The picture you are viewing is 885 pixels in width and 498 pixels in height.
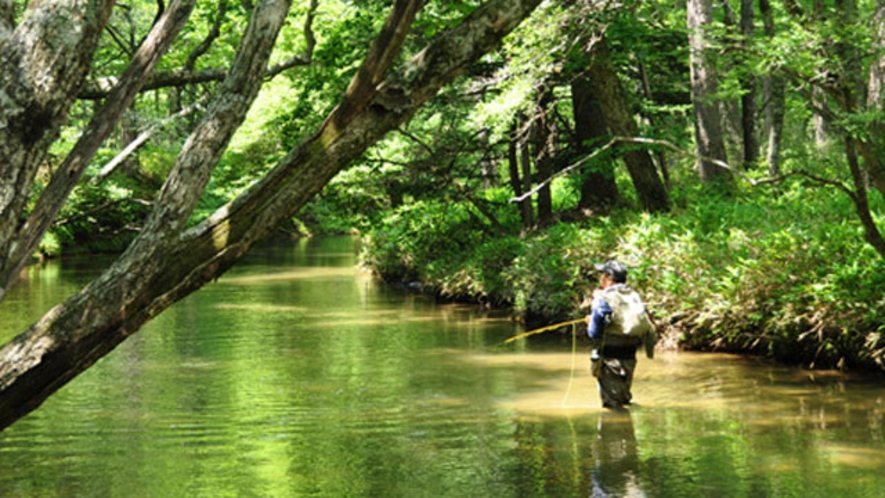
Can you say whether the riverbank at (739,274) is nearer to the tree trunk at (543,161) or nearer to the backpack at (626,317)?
the tree trunk at (543,161)

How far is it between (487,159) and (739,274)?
9861 mm

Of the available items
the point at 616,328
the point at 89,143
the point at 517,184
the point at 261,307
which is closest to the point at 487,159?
the point at 517,184

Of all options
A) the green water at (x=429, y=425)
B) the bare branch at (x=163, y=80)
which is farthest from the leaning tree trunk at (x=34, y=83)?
the green water at (x=429, y=425)

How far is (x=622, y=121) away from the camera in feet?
55.1

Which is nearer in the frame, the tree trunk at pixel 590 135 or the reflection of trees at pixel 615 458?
the reflection of trees at pixel 615 458

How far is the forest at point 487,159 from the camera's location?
A: 135 inches

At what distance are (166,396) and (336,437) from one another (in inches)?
136

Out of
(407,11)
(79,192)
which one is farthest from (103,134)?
(79,192)

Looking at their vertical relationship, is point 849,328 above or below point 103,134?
below

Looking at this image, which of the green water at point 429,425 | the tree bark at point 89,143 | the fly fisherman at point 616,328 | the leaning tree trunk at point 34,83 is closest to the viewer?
the leaning tree trunk at point 34,83

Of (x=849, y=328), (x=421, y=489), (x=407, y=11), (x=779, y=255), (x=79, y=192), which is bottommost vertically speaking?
(x=421, y=489)

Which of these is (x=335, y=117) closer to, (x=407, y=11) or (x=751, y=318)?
(x=407, y=11)

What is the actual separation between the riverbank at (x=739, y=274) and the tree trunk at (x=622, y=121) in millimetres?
641

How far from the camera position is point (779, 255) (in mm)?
12234
